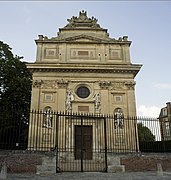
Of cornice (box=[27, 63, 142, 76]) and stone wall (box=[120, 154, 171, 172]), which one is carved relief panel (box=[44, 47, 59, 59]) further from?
stone wall (box=[120, 154, 171, 172])

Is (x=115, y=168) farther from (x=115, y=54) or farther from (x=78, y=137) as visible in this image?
(x=115, y=54)

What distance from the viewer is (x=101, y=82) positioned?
61.8 feet

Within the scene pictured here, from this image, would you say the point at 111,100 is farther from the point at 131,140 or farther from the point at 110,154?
the point at 110,154

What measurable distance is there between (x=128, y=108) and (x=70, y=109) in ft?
15.8

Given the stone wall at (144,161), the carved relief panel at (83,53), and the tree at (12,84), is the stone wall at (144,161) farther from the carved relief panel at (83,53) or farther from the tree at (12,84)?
the tree at (12,84)

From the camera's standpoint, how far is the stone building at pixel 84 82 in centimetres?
1725

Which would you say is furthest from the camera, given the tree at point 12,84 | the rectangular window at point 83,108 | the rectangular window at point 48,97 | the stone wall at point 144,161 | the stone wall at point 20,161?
the tree at point 12,84

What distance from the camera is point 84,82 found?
62.2 ft

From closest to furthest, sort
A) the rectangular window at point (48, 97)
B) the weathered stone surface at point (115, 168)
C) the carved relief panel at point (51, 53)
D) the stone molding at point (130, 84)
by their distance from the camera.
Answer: the weathered stone surface at point (115, 168), the rectangular window at point (48, 97), the stone molding at point (130, 84), the carved relief panel at point (51, 53)

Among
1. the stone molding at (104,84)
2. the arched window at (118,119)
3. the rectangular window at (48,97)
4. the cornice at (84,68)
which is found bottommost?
the arched window at (118,119)

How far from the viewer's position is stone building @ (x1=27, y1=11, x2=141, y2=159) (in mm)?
17250

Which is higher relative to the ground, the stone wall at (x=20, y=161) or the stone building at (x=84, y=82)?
the stone building at (x=84, y=82)

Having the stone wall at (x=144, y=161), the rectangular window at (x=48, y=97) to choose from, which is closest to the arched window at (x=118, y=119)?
the stone wall at (x=144, y=161)

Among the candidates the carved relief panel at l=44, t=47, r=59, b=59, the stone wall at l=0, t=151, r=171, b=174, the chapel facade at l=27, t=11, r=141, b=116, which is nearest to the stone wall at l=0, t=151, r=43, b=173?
the stone wall at l=0, t=151, r=171, b=174
